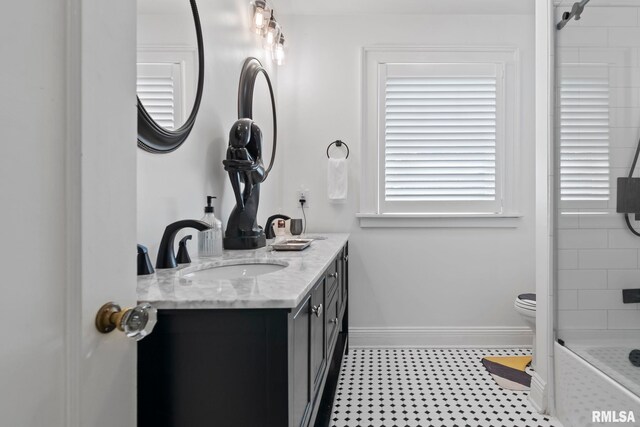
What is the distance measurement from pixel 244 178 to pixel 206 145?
0.22m

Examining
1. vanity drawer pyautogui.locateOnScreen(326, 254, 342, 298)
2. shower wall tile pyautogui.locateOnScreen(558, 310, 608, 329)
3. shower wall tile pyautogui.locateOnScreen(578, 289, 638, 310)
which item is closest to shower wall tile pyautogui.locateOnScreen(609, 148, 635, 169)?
shower wall tile pyautogui.locateOnScreen(578, 289, 638, 310)

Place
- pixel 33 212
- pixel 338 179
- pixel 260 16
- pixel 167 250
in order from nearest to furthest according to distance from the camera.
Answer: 1. pixel 33 212
2. pixel 167 250
3. pixel 260 16
4. pixel 338 179

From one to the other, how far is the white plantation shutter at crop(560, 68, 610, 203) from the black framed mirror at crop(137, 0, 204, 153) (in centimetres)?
168

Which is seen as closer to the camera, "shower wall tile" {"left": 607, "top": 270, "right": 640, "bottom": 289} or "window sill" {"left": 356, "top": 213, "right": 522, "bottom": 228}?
"shower wall tile" {"left": 607, "top": 270, "right": 640, "bottom": 289}

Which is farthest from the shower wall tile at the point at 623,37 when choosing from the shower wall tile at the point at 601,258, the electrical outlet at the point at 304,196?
the electrical outlet at the point at 304,196

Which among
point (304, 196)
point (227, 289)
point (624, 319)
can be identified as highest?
point (304, 196)

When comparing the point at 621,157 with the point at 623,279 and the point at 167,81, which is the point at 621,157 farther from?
the point at 167,81

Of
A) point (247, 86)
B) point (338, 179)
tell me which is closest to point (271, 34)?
point (247, 86)

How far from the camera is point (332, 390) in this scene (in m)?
1.82

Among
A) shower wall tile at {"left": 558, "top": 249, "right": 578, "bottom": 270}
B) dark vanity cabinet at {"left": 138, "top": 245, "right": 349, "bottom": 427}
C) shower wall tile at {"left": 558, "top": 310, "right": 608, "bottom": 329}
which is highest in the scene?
shower wall tile at {"left": 558, "top": 249, "right": 578, "bottom": 270}

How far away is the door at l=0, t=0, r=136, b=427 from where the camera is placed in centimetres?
36

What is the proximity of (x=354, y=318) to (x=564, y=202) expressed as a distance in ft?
5.34

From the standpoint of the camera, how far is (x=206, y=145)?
1.52 metres

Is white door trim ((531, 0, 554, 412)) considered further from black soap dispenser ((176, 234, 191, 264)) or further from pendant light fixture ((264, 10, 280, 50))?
black soap dispenser ((176, 234, 191, 264))
